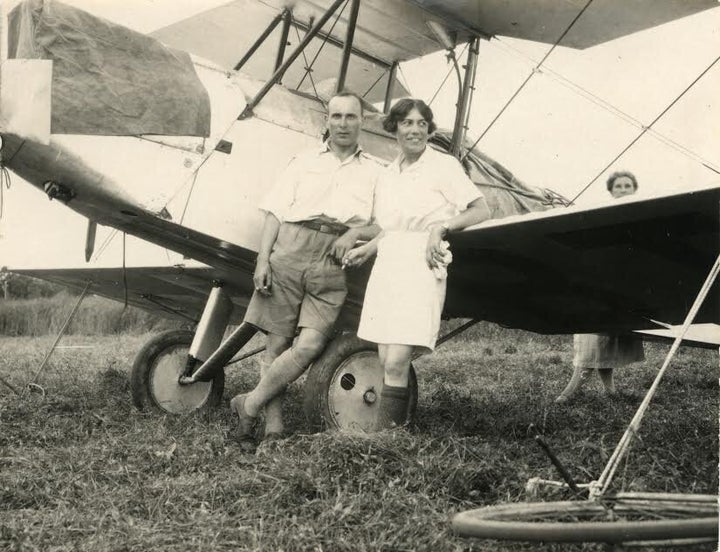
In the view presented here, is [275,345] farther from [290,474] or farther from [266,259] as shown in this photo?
[290,474]

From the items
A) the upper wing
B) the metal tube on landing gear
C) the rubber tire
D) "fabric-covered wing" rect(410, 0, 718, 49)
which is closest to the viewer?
the rubber tire

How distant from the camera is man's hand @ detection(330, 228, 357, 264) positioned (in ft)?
11.8

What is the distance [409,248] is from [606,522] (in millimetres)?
1795

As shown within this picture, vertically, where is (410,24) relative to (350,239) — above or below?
above

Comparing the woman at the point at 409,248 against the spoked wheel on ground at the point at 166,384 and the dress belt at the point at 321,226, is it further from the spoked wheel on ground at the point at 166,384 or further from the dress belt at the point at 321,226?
the spoked wheel on ground at the point at 166,384

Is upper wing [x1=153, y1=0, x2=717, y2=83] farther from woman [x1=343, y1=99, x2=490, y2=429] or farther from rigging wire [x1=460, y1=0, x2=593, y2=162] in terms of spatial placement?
woman [x1=343, y1=99, x2=490, y2=429]

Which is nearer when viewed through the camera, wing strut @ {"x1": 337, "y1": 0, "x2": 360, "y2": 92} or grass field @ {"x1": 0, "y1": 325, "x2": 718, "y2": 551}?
grass field @ {"x1": 0, "y1": 325, "x2": 718, "y2": 551}

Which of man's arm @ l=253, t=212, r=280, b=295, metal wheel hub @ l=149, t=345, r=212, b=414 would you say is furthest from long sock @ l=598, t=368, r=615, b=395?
man's arm @ l=253, t=212, r=280, b=295

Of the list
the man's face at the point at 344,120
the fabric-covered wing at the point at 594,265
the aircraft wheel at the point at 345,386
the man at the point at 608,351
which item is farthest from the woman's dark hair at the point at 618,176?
the man's face at the point at 344,120

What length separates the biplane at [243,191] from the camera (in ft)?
11.6

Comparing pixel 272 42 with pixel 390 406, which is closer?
pixel 390 406

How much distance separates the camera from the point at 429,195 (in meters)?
3.42

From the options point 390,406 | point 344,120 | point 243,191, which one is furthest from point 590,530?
point 243,191

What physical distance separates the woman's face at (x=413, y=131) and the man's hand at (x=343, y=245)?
0.52 meters
